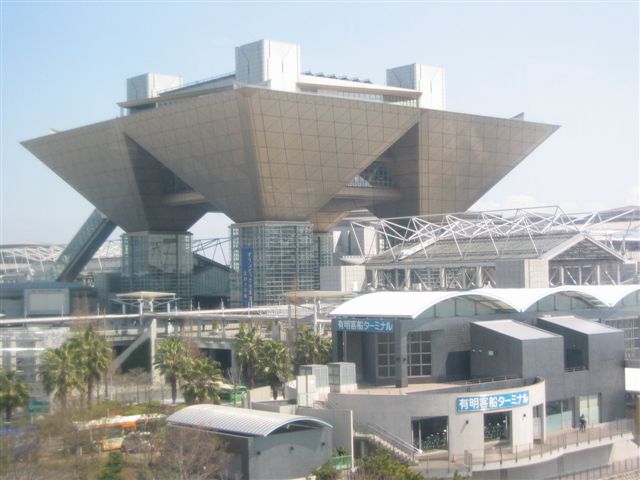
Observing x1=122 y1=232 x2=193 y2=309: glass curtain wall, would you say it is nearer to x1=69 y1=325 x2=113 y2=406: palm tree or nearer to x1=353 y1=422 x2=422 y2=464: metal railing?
x1=69 y1=325 x2=113 y2=406: palm tree

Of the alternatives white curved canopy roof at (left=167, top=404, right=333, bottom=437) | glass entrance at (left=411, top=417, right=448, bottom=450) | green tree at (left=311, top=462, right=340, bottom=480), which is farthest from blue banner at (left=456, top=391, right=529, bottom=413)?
green tree at (left=311, top=462, right=340, bottom=480)

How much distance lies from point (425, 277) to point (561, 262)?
48.8 feet

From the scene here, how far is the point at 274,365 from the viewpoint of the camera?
1852 inches

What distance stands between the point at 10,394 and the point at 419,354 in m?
17.6

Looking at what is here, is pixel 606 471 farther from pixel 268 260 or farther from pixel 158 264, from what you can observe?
pixel 158 264

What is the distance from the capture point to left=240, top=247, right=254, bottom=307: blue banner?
81.7 meters

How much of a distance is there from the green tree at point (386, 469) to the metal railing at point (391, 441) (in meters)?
2.97

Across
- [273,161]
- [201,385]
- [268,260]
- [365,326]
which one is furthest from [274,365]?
[268,260]

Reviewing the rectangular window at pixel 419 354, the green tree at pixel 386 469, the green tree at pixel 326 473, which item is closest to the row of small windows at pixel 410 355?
the rectangular window at pixel 419 354

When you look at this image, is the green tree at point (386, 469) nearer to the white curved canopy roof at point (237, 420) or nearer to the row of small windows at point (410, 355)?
the white curved canopy roof at point (237, 420)

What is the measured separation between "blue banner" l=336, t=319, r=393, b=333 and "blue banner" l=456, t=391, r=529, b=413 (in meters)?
5.79

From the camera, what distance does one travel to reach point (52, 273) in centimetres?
10638

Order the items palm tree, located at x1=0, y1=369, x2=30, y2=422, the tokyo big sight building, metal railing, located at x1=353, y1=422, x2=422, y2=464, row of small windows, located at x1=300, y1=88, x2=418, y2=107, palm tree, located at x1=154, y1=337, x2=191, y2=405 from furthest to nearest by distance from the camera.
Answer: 1. row of small windows, located at x1=300, y1=88, x2=418, y2=107
2. the tokyo big sight building
3. palm tree, located at x1=154, y1=337, x2=191, y2=405
4. palm tree, located at x1=0, y1=369, x2=30, y2=422
5. metal railing, located at x1=353, y1=422, x2=422, y2=464

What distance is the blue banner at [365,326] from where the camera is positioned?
4322cm
